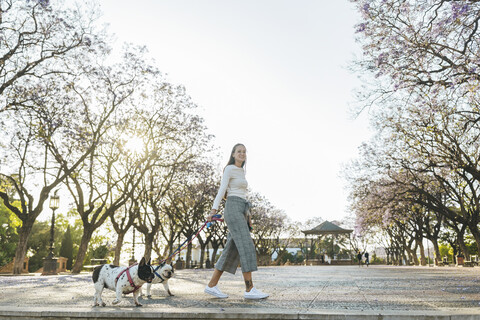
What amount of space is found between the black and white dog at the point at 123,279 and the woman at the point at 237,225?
979 mm

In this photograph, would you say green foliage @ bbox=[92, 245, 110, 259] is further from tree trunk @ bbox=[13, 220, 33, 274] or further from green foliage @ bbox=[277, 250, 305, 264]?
tree trunk @ bbox=[13, 220, 33, 274]

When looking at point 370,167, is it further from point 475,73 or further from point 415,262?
point 415,262

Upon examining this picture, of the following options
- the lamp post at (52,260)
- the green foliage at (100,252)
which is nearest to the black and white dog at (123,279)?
the lamp post at (52,260)

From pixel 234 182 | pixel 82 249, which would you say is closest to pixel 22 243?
pixel 82 249

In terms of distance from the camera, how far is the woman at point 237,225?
211 inches

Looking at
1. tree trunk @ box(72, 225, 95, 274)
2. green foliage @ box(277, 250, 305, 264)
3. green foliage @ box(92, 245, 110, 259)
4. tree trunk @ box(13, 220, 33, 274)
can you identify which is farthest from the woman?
green foliage @ box(277, 250, 305, 264)

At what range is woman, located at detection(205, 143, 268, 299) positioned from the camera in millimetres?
5352

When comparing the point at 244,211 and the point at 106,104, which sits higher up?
the point at 106,104

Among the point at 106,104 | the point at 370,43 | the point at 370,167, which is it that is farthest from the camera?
the point at 370,167

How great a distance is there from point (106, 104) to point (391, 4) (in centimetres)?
1499

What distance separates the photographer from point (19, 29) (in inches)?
615

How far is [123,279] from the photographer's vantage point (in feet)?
16.7

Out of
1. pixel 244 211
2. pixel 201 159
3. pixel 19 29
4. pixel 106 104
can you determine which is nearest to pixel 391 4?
pixel 244 211

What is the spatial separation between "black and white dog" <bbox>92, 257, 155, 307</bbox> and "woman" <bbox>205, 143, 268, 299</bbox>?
979 millimetres
